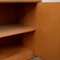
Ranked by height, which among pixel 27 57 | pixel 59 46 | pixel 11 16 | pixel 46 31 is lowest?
pixel 27 57

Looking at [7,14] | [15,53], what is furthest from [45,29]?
[7,14]

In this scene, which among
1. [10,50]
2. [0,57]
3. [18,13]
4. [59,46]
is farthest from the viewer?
[18,13]

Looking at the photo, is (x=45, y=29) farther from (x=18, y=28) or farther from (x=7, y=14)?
(x=7, y=14)

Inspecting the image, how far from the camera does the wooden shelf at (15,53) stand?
1161 millimetres

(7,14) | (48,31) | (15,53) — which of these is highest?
(7,14)

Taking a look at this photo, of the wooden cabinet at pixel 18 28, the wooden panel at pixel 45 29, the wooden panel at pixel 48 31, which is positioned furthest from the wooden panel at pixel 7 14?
the wooden panel at pixel 48 31

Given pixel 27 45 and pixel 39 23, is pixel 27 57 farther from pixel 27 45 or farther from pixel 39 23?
pixel 39 23

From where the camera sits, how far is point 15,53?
1.23 meters

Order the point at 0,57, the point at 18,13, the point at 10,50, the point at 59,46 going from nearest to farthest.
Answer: the point at 59,46 → the point at 0,57 → the point at 10,50 → the point at 18,13

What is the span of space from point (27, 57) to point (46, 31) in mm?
335

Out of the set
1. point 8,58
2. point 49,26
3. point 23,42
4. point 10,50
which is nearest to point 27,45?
point 23,42

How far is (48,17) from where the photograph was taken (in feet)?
3.48

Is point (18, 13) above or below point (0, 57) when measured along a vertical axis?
above

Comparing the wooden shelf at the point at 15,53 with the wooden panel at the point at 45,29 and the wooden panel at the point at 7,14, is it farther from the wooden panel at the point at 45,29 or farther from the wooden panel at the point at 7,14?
the wooden panel at the point at 7,14
